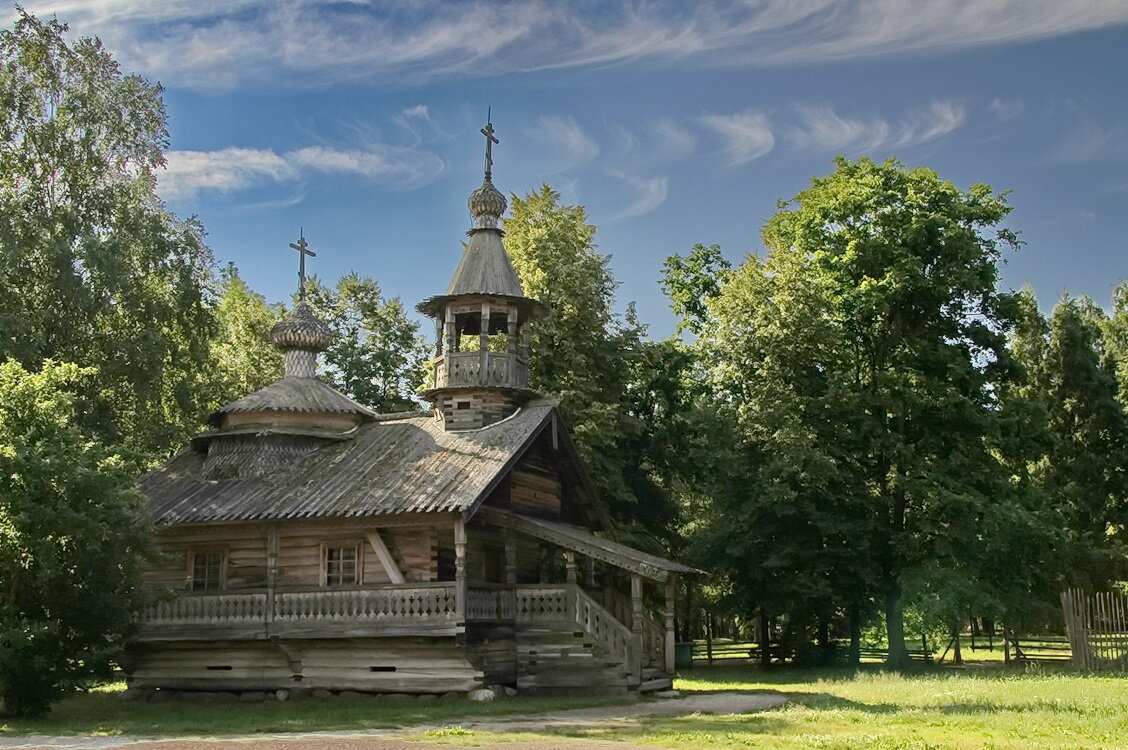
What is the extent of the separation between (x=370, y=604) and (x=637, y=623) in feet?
18.9

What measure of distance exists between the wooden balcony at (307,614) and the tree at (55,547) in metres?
2.75

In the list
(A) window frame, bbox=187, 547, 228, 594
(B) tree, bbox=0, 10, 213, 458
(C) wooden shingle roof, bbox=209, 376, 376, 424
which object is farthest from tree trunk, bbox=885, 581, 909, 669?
(B) tree, bbox=0, 10, 213, 458

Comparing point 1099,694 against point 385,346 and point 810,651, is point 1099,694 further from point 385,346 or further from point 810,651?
point 385,346

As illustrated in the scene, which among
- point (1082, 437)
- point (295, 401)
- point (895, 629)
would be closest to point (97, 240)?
point (295, 401)

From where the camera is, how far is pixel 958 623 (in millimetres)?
35500

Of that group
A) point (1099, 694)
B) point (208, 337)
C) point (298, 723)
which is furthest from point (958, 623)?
point (208, 337)

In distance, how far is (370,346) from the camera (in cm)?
4841

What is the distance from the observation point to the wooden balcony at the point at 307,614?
80.5ft

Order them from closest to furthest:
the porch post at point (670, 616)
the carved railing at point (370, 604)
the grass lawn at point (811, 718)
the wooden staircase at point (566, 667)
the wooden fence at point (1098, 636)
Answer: the grass lawn at point (811, 718)
the carved railing at point (370, 604)
the wooden staircase at point (566, 667)
the porch post at point (670, 616)
the wooden fence at point (1098, 636)

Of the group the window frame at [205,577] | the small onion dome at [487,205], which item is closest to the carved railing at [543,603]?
the window frame at [205,577]

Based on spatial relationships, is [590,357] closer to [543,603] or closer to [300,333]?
[300,333]

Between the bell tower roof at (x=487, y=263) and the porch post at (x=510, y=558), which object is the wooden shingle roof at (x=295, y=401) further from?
the porch post at (x=510, y=558)

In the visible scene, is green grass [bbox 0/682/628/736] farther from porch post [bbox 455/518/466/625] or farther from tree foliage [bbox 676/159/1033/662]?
tree foliage [bbox 676/159/1033/662]

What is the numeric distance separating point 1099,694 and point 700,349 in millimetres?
20769
